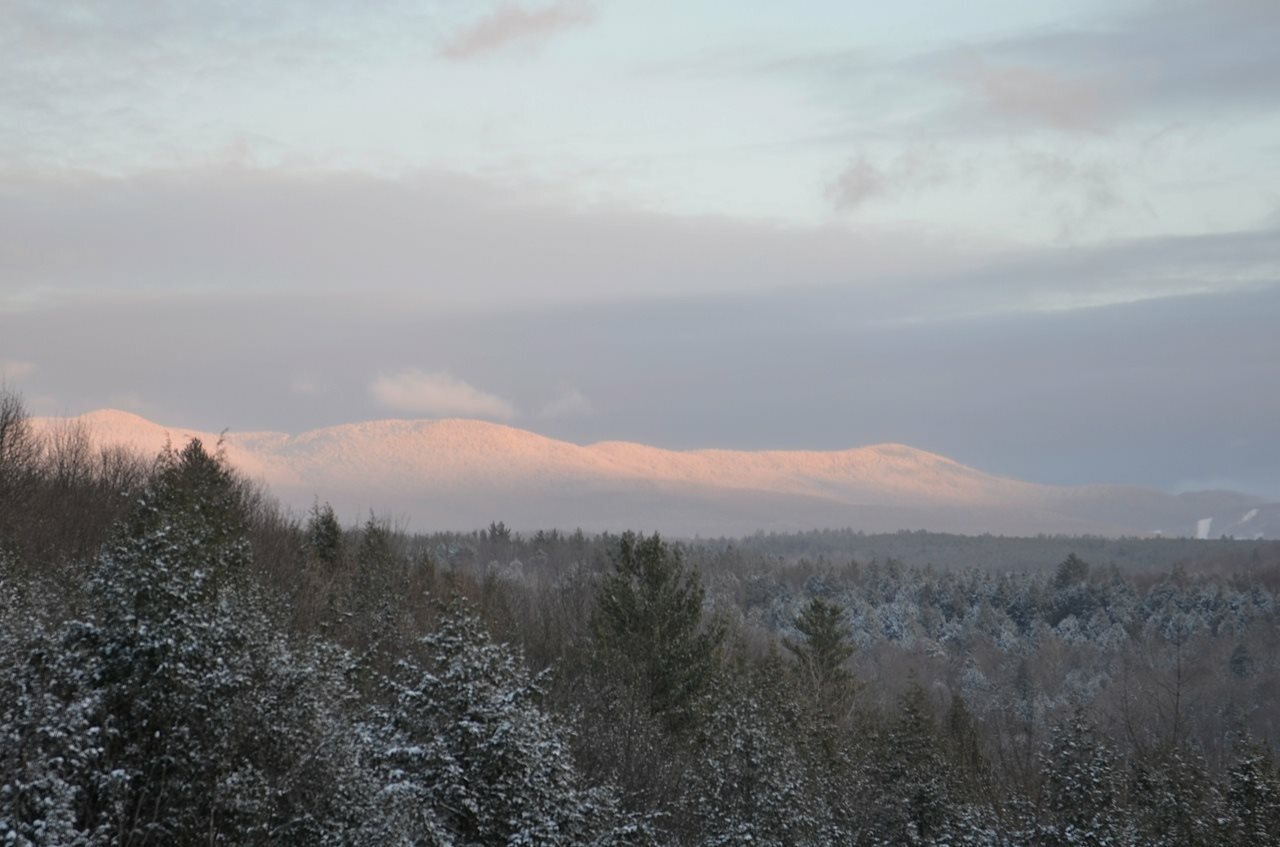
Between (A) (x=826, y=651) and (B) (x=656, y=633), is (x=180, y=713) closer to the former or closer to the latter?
(B) (x=656, y=633)

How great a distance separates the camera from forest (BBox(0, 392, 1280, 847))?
1653cm

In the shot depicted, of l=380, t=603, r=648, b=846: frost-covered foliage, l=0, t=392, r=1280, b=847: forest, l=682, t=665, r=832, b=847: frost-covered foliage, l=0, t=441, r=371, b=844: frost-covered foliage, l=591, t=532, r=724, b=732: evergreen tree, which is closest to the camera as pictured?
l=0, t=441, r=371, b=844: frost-covered foliage

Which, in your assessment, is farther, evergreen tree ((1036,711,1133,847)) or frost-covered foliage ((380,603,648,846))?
evergreen tree ((1036,711,1133,847))

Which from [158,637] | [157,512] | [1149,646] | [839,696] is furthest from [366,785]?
[1149,646]

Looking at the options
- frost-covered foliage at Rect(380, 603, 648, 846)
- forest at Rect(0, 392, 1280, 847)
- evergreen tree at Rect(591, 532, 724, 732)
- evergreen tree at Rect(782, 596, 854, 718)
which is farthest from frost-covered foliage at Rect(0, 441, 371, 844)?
evergreen tree at Rect(782, 596, 854, 718)

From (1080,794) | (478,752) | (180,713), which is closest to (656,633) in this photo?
(1080,794)

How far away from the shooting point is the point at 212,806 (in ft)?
52.5

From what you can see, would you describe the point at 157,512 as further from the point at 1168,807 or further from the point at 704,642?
the point at 704,642

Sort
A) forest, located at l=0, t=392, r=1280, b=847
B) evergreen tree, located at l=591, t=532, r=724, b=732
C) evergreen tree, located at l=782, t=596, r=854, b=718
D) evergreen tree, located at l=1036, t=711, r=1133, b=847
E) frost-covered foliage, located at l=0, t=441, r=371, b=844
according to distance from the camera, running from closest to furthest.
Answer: frost-covered foliage, located at l=0, t=441, r=371, b=844, forest, located at l=0, t=392, r=1280, b=847, evergreen tree, located at l=1036, t=711, r=1133, b=847, evergreen tree, located at l=591, t=532, r=724, b=732, evergreen tree, located at l=782, t=596, r=854, b=718

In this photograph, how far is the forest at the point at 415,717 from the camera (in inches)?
651

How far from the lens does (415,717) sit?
2073cm

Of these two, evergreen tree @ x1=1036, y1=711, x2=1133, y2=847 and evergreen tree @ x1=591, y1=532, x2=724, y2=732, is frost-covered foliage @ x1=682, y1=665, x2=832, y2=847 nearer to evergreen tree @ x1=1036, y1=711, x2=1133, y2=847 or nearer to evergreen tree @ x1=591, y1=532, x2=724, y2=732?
evergreen tree @ x1=1036, y1=711, x2=1133, y2=847

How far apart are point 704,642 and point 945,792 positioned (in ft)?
40.0

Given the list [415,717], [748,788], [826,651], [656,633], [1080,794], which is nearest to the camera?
[415,717]
